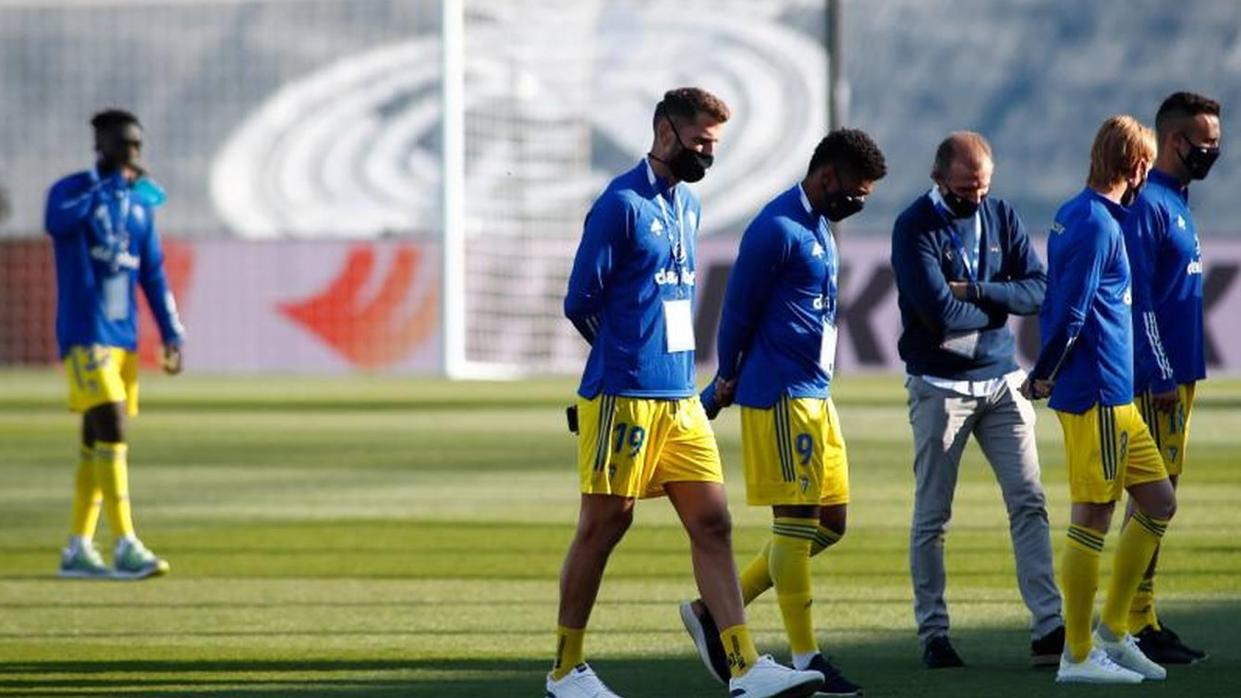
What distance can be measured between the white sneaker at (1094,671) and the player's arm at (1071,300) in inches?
39.2

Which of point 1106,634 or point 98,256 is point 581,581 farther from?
point 98,256

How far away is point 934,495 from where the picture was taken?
1037cm

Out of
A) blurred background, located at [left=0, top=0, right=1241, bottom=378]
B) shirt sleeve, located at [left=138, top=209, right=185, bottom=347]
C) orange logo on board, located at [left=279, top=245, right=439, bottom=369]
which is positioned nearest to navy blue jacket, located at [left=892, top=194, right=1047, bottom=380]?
shirt sleeve, located at [left=138, top=209, right=185, bottom=347]

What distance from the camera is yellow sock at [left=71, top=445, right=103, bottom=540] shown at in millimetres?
14305

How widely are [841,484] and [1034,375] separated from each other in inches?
32.3

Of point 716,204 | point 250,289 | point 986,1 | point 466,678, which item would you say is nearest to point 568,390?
point 250,289

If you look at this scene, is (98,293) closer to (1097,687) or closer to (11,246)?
(1097,687)

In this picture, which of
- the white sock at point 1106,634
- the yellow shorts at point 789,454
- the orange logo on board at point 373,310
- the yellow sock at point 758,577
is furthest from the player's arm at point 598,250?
the orange logo on board at point 373,310

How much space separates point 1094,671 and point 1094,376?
108 cm

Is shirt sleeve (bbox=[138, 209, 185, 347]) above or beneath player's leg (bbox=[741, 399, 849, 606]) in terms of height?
above

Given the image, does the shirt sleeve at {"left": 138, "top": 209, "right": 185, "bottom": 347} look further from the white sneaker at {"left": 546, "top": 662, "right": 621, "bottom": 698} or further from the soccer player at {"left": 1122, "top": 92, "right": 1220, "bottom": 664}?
the soccer player at {"left": 1122, "top": 92, "right": 1220, "bottom": 664}

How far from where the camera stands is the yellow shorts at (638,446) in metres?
9.05

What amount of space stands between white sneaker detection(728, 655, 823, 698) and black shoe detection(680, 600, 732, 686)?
759 millimetres

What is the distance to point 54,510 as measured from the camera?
1839cm
